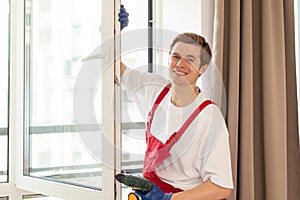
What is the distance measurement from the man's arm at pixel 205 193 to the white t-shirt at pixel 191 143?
0.02 meters

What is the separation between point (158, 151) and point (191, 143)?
0.39ft

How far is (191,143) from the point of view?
158 cm

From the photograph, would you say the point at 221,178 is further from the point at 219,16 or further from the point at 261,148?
the point at 219,16

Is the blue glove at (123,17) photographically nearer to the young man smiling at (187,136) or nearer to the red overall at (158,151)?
the young man smiling at (187,136)

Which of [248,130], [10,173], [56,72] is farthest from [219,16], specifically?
[10,173]

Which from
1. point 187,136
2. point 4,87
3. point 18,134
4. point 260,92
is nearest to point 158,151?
point 187,136

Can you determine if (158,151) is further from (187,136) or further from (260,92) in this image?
(260,92)

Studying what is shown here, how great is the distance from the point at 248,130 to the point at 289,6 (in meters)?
0.60

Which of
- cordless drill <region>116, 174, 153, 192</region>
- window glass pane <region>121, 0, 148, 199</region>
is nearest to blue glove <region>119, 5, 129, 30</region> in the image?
window glass pane <region>121, 0, 148, 199</region>

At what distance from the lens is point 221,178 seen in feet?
5.11

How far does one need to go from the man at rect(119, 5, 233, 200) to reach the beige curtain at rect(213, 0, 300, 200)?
29cm

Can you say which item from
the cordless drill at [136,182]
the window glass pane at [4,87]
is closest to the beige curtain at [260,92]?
the cordless drill at [136,182]

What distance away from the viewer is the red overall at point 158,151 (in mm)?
1583

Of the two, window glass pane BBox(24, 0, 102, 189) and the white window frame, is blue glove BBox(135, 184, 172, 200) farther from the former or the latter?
the white window frame
